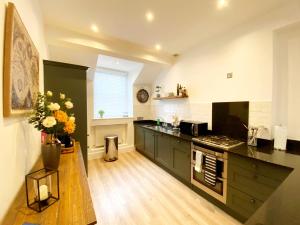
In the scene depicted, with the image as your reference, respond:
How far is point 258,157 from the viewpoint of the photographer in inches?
66.8

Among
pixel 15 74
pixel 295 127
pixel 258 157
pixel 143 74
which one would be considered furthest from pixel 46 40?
pixel 295 127

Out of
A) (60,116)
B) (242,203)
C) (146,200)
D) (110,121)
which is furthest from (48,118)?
(110,121)

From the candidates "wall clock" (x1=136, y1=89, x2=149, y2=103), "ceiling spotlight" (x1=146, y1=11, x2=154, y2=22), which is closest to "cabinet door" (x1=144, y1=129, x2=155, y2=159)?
"wall clock" (x1=136, y1=89, x2=149, y2=103)

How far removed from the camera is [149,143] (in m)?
3.94

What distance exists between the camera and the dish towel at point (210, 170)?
2156 mm

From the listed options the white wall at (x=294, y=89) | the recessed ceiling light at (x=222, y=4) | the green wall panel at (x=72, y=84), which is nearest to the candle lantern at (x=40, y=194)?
the green wall panel at (x=72, y=84)

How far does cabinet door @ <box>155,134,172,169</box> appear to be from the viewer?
10.3 feet

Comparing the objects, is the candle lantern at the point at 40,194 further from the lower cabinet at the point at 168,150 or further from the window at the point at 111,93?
the window at the point at 111,93

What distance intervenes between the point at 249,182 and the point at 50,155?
213 centimetres

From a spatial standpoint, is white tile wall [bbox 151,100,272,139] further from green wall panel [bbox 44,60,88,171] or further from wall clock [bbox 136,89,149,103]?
green wall panel [bbox 44,60,88,171]

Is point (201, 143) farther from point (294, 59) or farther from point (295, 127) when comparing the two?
point (294, 59)

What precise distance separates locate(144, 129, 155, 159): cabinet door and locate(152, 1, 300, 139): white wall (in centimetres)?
90

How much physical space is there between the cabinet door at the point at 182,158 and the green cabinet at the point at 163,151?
0.14 m

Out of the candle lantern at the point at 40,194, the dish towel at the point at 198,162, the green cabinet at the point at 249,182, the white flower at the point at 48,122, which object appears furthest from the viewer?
the dish towel at the point at 198,162
